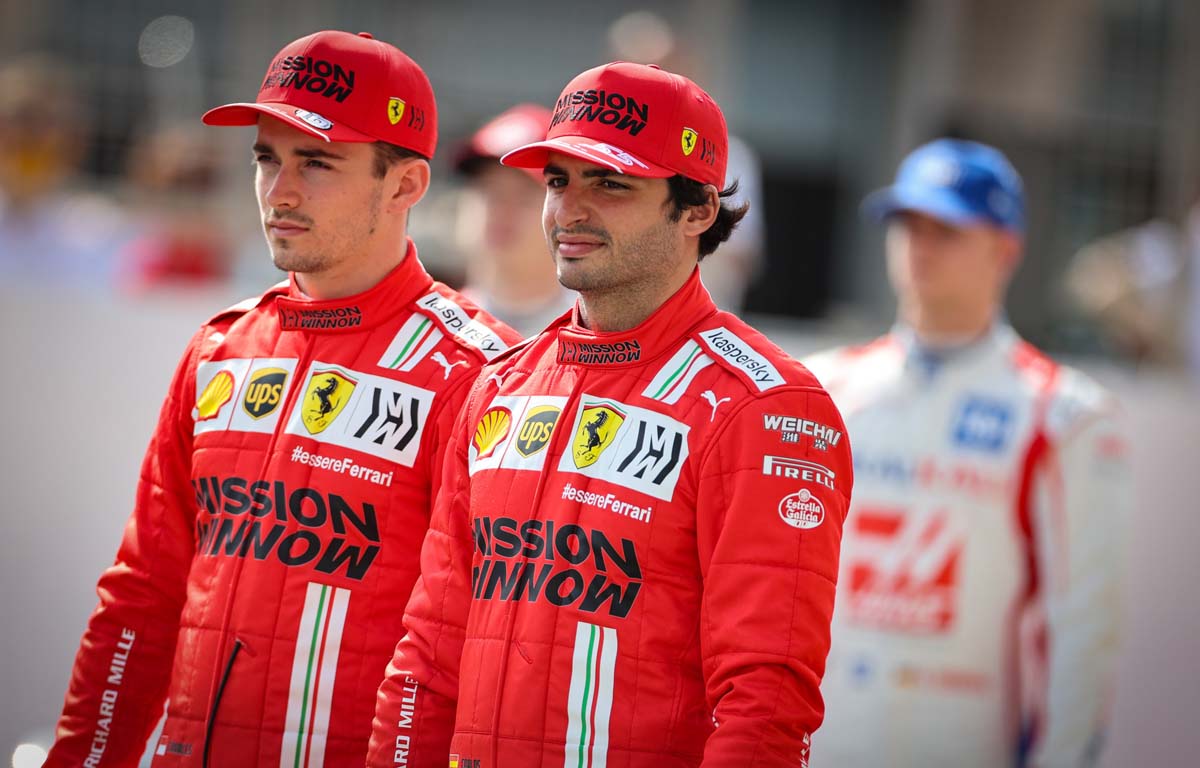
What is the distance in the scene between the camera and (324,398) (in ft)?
9.78

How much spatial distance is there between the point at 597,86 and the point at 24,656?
11.6 feet

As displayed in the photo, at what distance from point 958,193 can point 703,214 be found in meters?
2.10

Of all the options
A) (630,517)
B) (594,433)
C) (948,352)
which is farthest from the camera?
(948,352)

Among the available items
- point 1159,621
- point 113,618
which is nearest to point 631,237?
point 113,618

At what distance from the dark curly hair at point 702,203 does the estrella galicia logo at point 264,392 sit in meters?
0.85

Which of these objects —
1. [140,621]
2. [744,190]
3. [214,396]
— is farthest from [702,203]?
[744,190]

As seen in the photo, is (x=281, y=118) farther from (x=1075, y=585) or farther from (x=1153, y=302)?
(x=1153, y=302)

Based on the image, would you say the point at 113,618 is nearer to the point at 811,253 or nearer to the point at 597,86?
the point at 597,86

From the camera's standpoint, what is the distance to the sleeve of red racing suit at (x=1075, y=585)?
14.5 ft

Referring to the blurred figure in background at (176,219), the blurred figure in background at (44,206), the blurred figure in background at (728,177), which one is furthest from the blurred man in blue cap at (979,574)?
the blurred figure in background at (44,206)

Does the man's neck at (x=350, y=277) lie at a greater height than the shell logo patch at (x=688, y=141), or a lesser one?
lesser

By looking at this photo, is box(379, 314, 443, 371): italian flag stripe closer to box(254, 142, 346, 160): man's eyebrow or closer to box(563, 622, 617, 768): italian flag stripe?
box(254, 142, 346, 160): man's eyebrow

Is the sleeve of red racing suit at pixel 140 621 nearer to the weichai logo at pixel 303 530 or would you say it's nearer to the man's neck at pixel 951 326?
the weichai logo at pixel 303 530

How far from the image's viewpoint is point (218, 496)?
2.99 m
